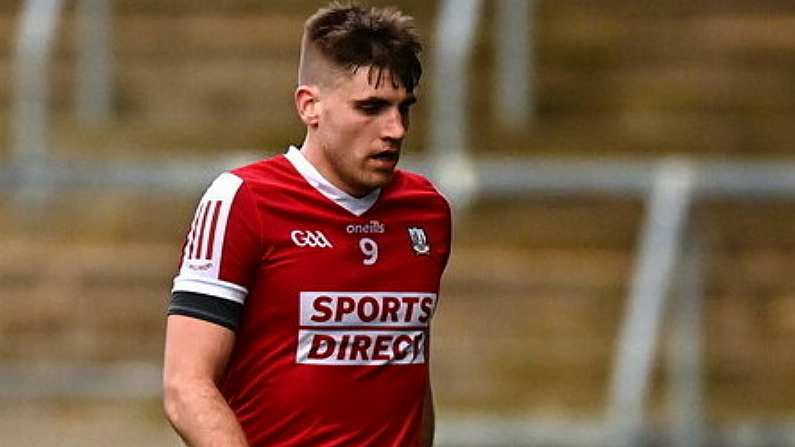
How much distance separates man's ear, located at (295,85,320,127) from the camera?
19.8 feet

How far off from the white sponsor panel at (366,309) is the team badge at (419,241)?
4.1 inches

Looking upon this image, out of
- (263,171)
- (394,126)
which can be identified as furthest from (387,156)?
(263,171)

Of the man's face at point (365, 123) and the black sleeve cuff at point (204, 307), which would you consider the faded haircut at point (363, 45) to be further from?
the black sleeve cuff at point (204, 307)

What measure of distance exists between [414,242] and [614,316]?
3.96 m

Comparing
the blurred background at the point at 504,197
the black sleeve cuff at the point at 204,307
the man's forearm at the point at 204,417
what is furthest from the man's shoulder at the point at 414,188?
the blurred background at the point at 504,197

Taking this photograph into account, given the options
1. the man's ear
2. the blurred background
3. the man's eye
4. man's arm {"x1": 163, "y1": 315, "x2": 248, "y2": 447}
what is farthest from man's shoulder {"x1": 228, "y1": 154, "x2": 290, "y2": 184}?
the blurred background

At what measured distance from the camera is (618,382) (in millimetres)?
9484

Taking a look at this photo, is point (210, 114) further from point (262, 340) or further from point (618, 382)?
point (262, 340)

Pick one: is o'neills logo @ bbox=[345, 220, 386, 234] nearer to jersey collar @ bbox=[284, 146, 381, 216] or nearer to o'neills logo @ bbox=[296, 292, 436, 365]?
jersey collar @ bbox=[284, 146, 381, 216]

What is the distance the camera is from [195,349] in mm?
5812

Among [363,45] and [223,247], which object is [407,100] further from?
[223,247]

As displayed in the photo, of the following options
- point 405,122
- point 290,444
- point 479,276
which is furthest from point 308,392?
point 479,276

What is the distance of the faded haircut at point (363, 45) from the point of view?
19.5ft

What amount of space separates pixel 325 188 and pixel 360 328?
33 centimetres
